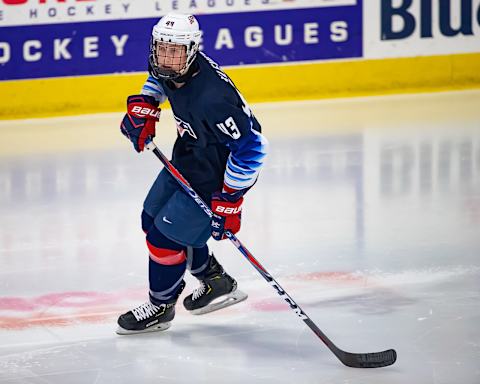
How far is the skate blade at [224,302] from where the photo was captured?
148 inches

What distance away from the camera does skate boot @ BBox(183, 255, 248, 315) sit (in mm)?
3748

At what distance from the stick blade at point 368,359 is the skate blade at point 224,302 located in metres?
0.70

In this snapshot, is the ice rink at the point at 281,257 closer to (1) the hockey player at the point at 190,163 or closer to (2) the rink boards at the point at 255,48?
(1) the hockey player at the point at 190,163

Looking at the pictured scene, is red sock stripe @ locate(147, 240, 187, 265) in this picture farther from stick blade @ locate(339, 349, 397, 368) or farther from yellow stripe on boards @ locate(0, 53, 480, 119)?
yellow stripe on boards @ locate(0, 53, 480, 119)

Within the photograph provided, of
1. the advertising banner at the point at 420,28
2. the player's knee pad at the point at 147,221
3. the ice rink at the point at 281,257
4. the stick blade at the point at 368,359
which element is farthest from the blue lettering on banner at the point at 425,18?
the stick blade at the point at 368,359

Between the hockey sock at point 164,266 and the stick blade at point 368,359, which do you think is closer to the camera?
the stick blade at point 368,359

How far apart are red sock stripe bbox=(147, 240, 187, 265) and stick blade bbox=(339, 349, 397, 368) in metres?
0.67

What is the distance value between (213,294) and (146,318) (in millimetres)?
288

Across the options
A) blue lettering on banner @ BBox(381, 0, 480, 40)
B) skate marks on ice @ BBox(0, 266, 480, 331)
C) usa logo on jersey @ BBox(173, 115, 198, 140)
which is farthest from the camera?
blue lettering on banner @ BBox(381, 0, 480, 40)

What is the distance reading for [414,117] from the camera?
713cm

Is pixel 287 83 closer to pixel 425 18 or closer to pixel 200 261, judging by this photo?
pixel 425 18

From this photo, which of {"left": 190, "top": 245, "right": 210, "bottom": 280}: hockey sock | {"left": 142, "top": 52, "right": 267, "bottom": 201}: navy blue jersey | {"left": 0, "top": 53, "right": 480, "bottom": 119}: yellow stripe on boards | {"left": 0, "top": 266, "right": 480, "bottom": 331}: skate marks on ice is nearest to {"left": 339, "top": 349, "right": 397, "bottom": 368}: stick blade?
{"left": 0, "top": 266, "right": 480, "bottom": 331}: skate marks on ice

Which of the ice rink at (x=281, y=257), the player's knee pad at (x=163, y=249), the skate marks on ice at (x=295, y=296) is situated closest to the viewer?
the ice rink at (x=281, y=257)

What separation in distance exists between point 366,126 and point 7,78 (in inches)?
98.2
